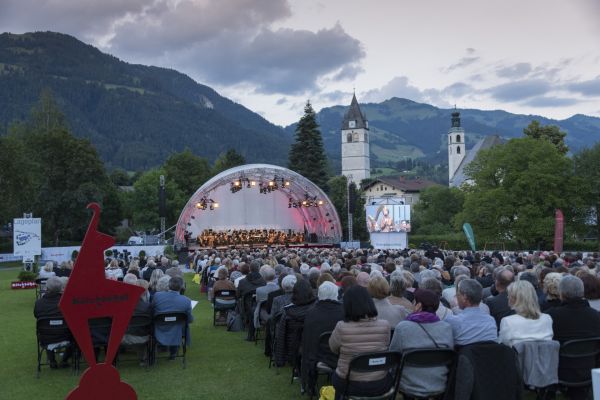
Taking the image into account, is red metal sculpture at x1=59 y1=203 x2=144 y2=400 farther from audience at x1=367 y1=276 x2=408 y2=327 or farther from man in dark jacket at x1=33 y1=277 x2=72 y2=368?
man in dark jacket at x1=33 y1=277 x2=72 y2=368

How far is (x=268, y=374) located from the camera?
6809mm

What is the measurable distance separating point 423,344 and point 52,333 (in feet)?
15.3

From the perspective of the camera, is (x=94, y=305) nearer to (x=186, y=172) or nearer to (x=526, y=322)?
(x=526, y=322)

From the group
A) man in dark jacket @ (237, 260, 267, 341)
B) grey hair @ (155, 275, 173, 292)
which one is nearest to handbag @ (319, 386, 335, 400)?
grey hair @ (155, 275, 173, 292)

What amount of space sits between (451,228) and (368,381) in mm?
48273

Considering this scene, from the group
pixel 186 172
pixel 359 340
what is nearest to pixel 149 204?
pixel 186 172

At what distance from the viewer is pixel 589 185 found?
103 ft

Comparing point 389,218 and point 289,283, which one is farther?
point 389,218

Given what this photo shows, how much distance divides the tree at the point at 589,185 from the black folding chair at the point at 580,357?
29255mm

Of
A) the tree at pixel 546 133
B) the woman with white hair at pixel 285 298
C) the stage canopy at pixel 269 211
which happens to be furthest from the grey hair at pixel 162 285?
the tree at pixel 546 133

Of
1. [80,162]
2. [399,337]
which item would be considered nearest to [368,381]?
[399,337]

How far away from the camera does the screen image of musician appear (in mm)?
24281

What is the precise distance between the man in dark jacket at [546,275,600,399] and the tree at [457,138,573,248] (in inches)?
1069

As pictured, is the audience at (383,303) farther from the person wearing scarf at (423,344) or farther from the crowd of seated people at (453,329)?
the person wearing scarf at (423,344)
